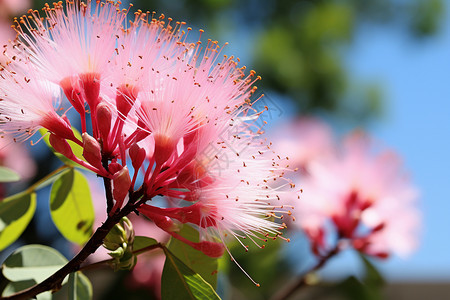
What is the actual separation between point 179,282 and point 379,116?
23.7ft

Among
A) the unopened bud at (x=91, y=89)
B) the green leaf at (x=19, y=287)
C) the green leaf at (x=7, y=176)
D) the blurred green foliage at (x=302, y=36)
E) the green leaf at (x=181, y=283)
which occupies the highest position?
the blurred green foliage at (x=302, y=36)

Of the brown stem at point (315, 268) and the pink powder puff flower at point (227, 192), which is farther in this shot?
the brown stem at point (315, 268)

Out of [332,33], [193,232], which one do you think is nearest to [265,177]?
[193,232]

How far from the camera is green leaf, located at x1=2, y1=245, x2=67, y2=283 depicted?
1.23 m

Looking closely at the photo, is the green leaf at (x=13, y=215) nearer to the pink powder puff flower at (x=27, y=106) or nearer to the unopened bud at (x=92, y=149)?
the pink powder puff flower at (x=27, y=106)

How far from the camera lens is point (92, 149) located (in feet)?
3.25

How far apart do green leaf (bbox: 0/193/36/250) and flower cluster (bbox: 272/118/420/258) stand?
1085 mm

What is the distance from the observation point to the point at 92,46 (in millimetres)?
1084

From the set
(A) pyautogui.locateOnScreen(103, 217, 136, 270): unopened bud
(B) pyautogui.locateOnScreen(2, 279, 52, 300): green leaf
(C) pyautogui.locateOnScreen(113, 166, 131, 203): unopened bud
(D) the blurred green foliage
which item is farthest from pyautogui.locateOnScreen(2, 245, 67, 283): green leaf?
(D) the blurred green foliage

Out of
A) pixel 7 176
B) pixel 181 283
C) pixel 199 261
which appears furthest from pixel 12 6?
pixel 181 283

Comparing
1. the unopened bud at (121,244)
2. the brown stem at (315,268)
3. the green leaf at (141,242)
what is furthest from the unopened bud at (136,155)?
the brown stem at (315,268)

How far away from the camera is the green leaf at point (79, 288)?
111cm

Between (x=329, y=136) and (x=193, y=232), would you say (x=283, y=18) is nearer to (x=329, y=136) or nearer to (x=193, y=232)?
(x=329, y=136)

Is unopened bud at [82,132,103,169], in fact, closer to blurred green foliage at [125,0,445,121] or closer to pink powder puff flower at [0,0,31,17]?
pink powder puff flower at [0,0,31,17]
